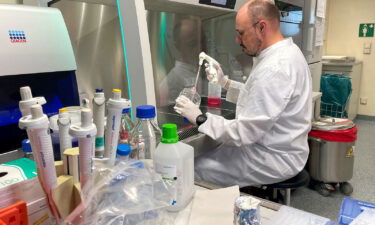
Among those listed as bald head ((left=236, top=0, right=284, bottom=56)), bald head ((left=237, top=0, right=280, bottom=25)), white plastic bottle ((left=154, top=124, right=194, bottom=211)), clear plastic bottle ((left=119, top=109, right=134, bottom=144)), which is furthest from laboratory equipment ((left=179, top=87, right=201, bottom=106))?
white plastic bottle ((left=154, top=124, right=194, bottom=211))

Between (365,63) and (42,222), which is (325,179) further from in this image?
(365,63)

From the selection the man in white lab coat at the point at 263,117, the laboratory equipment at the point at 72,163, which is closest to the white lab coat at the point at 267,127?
the man in white lab coat at the point at 263,117

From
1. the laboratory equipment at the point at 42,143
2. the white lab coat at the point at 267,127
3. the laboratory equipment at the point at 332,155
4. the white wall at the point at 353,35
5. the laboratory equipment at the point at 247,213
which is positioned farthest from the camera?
the white wall at the point at 353,35

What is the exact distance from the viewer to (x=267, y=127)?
1405mm

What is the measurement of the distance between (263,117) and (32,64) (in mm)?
946

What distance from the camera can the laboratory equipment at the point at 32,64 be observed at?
1.03 m

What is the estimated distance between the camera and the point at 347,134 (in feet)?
7.88

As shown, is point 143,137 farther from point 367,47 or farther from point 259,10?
point 367,47

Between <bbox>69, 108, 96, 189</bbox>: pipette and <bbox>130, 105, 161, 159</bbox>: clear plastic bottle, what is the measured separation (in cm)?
27

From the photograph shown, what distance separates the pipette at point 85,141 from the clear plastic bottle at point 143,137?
0.87 ft

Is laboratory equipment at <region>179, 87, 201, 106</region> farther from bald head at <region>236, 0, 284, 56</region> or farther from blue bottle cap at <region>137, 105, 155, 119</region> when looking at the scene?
blue bottle cap at <region>137, 105, 155, 119</region>

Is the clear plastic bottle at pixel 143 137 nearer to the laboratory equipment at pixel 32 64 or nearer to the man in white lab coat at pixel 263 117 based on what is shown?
the laboratory equipment at pixel 32 64

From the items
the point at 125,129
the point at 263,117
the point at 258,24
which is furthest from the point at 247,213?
the point at 258,24

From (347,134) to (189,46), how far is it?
1.42m
